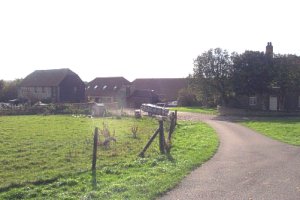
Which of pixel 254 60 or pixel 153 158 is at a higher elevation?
pixel 254 60

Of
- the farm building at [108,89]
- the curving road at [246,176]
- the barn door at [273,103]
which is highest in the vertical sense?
the farm building at [108,89]

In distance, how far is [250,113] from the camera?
150ft

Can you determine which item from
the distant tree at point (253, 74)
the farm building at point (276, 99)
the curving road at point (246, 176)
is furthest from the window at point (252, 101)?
the curving road at point (246, 176)

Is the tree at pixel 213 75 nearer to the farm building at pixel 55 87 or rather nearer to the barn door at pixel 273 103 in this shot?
the barn door at pixel 273 103

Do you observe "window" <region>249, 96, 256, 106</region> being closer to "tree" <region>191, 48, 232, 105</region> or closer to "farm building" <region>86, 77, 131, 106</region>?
"tree" <region>191, 48, 232, 105</region>

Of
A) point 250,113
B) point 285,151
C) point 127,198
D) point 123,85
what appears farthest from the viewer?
point 123,85

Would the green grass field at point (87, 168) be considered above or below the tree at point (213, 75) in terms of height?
below

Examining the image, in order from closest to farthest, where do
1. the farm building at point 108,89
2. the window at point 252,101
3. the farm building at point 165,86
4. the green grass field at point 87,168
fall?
1. the green grass field at point 87,168
2. the window at point 252,101
3. the farm building at point 108,89
4. the farm building at point 165,86

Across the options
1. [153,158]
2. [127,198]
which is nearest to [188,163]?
[153,158]

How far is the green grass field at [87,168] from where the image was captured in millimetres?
9688

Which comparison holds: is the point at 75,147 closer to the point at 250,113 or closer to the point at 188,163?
the point at 188,163

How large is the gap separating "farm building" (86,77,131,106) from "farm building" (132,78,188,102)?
4.45m

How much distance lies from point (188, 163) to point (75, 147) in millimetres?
6329

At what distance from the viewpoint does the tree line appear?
46.8 meters
